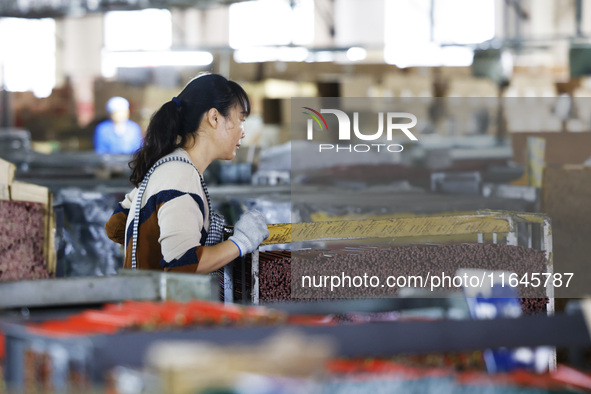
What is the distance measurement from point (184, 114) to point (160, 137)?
5.1 inches

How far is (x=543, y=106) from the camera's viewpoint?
1027 cm

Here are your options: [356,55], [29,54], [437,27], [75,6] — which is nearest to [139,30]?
[29,54]

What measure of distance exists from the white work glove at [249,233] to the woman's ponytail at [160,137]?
33 centimetres

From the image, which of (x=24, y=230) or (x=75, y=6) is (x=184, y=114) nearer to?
(x=24, y=230)

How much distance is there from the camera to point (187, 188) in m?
2.33

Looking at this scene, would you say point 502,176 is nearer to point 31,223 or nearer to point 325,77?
point 31,223

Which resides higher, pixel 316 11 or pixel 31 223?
pixel 316 11

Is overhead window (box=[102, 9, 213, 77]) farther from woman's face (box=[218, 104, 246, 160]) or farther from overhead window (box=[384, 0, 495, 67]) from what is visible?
woman's face (box=[218, 104, 246, 160])

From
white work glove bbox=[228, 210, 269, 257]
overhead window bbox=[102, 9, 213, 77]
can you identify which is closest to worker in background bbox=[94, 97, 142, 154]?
overhead window bbox=[102, 9, 213, 77]

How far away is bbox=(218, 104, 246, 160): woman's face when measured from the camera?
2.52m

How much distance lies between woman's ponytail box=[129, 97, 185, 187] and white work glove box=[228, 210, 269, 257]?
330mm

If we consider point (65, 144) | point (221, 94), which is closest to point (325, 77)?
point (65, 144)

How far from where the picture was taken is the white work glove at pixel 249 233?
242cm

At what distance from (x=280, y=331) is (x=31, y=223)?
2.68m
